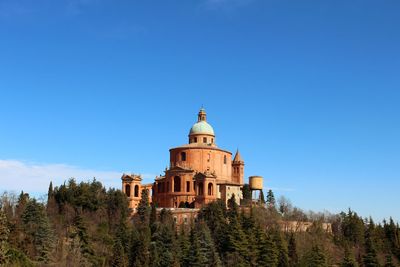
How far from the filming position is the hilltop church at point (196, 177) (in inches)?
3228

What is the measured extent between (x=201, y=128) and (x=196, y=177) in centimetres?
1050

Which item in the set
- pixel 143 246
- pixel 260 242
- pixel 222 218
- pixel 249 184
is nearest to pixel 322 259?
pixel 260 242

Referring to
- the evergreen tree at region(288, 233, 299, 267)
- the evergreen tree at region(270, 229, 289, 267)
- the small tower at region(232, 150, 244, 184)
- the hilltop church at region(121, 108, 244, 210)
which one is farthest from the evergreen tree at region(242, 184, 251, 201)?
the evergreen tree at region(288, 233, 299, 267)

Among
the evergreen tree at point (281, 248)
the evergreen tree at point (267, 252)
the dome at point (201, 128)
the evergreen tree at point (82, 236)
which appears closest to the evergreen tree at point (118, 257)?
the evergreen tree at point (82, 236)

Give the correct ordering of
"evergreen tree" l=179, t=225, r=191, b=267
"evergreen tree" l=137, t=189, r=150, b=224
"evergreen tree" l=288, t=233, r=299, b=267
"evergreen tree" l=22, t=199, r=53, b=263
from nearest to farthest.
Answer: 1. "evergreen tree" l=22, t=199, r=53, b=263
2. "evergreen tree" l=179, t=225, r=191, b=267
3. "evergreen tree" l=288, t=233, r=299, b=267
4. "evergreen tree" l=137, t=189, r=150, b=224

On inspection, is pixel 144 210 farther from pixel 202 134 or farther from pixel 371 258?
pixel 371 258

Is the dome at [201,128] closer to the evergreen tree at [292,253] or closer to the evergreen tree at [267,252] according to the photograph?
the evergreen tree at [292,253]

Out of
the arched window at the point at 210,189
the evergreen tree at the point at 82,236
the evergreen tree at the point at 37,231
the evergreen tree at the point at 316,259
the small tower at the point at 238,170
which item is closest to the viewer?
the evergreen tree at the point at 37,231

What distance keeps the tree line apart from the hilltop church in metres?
5.46

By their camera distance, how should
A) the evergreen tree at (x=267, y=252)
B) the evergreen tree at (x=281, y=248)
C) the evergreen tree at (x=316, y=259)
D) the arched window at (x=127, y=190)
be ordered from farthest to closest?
1. the arched window at (x=127, y=190)
2. the evergreen tree at (x=316, y=259)
3. the evergreen tree at (x=281, y=248)
4. the evergreen tree at (x=267, y=252)

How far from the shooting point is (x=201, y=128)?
90312 millimetres

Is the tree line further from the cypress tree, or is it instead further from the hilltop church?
the hilltop church

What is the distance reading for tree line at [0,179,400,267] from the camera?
59.8 metres

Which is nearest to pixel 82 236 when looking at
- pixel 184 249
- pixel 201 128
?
pixel 184 249
